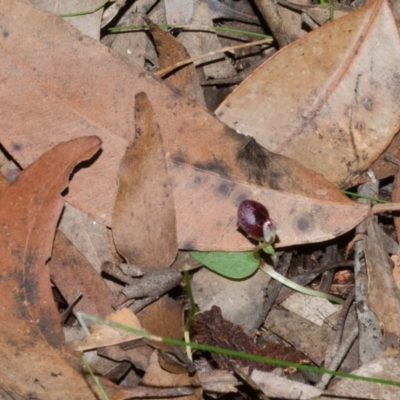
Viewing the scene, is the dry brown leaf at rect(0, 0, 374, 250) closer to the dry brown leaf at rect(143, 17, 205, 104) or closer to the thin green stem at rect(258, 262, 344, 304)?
the thin green stem at rect(258, 262, 344, 304)

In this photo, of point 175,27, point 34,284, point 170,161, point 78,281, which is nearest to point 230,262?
point 170,161

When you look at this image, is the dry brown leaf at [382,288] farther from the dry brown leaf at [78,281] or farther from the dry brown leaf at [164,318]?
the dry brown leaf at [78,281]

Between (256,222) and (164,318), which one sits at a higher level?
(256,222)

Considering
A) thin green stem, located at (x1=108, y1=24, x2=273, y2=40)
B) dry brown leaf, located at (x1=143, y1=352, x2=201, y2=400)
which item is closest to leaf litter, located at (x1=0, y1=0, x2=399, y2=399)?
dry brown leaf, located at (x1=143, y1=352, x2=201, y2=400)

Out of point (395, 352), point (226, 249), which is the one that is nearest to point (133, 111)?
point (226, 249)

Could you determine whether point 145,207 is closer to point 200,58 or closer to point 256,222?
point 256,222

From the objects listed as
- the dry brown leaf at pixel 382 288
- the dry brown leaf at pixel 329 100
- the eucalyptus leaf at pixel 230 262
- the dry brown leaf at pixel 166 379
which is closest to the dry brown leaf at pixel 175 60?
the dry brown leaf at pixel 329 100

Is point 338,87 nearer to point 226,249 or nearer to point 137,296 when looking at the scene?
point 226,249
